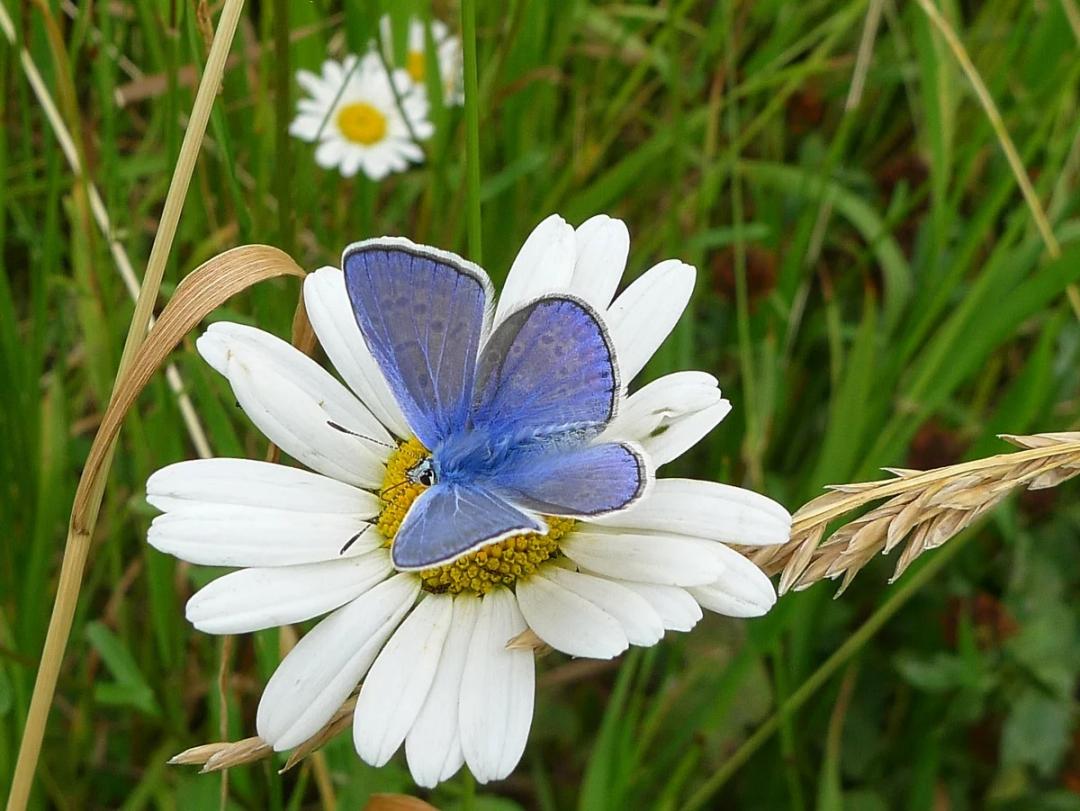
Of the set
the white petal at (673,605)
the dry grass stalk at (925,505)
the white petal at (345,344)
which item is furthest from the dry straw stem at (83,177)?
the dry grass stalk at (925,505)

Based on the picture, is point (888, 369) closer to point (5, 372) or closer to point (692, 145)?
point (692, 145)

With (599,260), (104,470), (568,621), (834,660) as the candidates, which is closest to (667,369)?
(834,660)

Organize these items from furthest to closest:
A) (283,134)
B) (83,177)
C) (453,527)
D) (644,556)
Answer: (83,177), (283,134), (644,556), (453,527)

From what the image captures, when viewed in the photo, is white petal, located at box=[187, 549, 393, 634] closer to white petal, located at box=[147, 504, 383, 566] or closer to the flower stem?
white petal, located at box=[147, 504, 383, 566]

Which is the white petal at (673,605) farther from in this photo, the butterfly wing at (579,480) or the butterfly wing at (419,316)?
the butterfly wing at (419,316)

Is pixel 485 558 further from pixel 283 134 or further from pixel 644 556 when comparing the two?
pixel 283 134

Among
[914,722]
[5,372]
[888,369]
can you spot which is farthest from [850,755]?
[5,372]

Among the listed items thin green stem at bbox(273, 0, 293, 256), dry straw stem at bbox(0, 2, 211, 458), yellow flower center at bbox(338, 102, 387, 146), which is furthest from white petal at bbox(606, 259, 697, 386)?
yellow flower center at bbox(338, 102, 387, 146)
